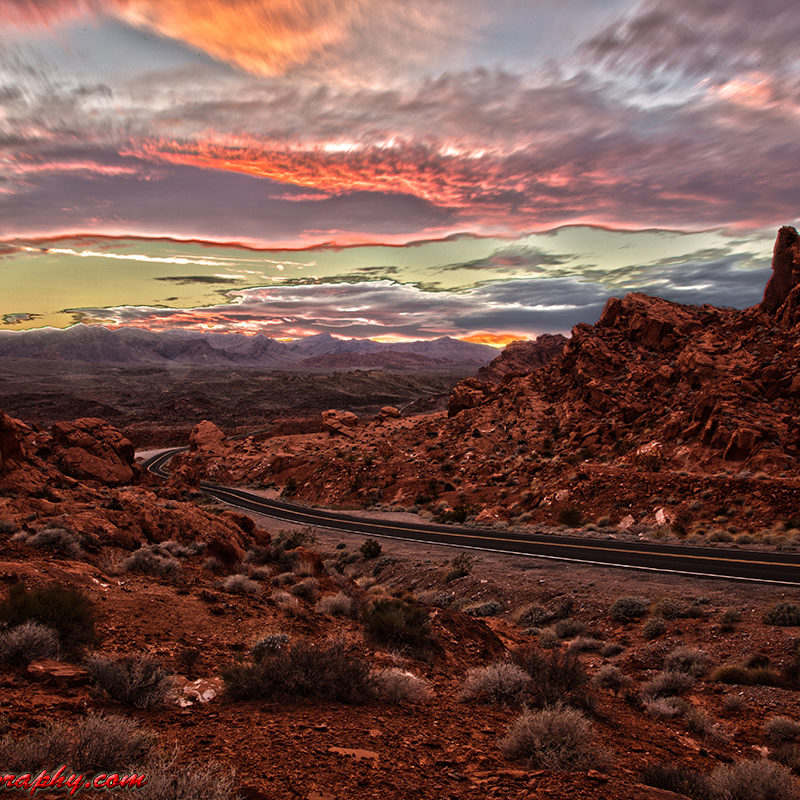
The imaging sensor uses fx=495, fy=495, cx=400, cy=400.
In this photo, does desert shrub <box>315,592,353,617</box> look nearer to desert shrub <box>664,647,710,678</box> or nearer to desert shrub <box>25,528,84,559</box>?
desert shrub <box>25,528,84,559</box>

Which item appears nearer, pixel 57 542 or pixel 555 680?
pixel 555 680

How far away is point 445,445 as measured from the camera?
1893 inches

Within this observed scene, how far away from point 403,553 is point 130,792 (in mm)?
20742

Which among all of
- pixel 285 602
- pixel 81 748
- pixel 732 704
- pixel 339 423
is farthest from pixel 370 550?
pixel 339 423

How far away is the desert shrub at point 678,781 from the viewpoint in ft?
17.2

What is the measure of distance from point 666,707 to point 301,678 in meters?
6.17

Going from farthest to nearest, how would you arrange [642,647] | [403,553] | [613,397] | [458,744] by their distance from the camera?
[613,397]
[403,553]
[642,647]
[458,744]

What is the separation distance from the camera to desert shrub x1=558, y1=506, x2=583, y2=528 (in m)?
28.7

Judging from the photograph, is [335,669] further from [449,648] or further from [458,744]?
[449,648]

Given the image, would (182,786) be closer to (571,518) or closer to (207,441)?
(571,518)

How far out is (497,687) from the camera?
7.58 meters

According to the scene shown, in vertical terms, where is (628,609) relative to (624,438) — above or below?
below

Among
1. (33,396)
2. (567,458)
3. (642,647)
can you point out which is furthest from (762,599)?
(33,396)

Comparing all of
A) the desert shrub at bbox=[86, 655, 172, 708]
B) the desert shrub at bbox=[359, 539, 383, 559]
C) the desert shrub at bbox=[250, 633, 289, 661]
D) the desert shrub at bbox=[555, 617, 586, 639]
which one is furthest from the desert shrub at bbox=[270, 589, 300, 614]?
the desert shrub at bbox=[359, 539, 383, 559]
